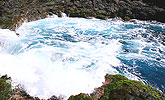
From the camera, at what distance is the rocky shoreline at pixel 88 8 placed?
14758mm

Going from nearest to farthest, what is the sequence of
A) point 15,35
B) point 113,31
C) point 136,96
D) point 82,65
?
1. point 136,96
2. point 82,65
3. point 15,35
4. point 113,31

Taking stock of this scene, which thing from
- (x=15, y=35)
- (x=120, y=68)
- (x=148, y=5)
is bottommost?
(x=120, y=68)

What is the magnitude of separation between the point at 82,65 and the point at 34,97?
292 cm

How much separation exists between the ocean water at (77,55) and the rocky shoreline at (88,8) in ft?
6.99

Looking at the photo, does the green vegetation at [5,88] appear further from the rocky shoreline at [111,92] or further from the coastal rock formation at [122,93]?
the coastal rock formation at [122,93]

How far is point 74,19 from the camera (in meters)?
15.1

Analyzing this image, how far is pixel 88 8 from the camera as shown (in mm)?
16703

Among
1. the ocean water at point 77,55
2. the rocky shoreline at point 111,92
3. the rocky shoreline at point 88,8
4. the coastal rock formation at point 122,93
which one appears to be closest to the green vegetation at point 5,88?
the rocky shoreline at point 111,92

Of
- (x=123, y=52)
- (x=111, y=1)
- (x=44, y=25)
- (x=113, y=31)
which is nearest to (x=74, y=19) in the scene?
(x=44, y=25)

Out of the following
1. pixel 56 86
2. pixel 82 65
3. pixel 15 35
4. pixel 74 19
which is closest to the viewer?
pixel 56 86

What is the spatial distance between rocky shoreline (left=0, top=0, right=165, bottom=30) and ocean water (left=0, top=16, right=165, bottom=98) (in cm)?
213

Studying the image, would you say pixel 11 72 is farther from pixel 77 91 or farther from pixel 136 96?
pixel 136 96

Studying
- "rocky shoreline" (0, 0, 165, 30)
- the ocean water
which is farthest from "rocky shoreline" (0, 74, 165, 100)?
"rocky shoreline" (0, 0, 165, 30)

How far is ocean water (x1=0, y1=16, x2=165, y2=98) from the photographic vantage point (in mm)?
5164
